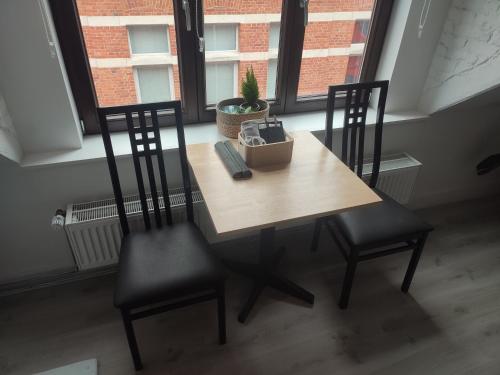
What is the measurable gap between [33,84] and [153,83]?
22.3 inches

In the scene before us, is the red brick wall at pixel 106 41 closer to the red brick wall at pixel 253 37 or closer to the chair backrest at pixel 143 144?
the chair backrest at pixel 143 144

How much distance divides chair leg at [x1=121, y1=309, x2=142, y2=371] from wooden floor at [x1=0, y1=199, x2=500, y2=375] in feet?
0.21

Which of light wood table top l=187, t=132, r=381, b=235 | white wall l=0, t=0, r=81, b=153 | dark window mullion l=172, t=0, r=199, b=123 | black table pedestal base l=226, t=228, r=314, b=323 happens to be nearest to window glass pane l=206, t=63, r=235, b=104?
dark window mullion l=172, t=0, r=199, b=123

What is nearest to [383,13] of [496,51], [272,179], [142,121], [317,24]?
[317,24]

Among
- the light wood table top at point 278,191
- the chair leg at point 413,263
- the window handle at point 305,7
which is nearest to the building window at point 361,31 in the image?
the window handle at point 305,7

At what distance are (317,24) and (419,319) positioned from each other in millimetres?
1715

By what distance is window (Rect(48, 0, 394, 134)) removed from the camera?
167cm

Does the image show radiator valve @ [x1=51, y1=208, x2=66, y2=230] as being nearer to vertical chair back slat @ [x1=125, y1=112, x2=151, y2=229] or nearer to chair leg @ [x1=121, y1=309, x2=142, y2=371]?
vertical chair back slat @ [x1=125, y1=112, x2=151, y2=229]

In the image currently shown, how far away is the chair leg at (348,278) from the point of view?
169 centimetres

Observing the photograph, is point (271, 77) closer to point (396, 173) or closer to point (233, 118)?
point (233, 118)

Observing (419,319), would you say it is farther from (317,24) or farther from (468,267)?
(317,24)

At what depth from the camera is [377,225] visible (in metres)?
1.72

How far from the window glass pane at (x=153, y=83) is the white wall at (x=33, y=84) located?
1.19ft

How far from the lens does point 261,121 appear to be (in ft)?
5.47
